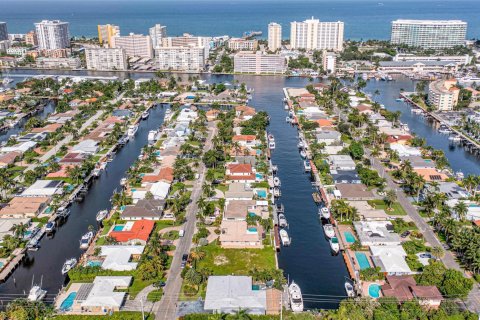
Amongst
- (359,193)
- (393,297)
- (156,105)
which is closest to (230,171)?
(359,193)

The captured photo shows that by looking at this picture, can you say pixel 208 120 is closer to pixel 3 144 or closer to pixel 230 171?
pixel 230 171

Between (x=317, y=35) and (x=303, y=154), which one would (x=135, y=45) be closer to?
(x=317, y=35)

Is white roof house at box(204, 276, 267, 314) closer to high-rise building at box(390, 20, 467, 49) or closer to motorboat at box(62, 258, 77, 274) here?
motorboat at box(62, 258, 77, 274)

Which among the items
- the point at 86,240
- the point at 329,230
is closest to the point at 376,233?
the point at 329,230

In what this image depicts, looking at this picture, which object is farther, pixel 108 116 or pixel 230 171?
pixel 108 116

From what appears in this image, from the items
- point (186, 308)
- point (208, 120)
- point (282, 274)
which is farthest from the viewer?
point (208, 120)

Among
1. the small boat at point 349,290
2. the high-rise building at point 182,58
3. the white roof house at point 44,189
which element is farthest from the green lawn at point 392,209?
the high-rise building at point 182,58

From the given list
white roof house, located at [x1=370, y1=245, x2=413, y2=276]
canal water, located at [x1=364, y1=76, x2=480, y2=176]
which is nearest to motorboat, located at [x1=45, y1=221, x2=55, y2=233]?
white roof house, located at [x1=370, y1=245, x2=413, y2=276]
